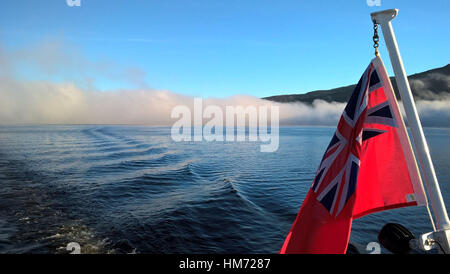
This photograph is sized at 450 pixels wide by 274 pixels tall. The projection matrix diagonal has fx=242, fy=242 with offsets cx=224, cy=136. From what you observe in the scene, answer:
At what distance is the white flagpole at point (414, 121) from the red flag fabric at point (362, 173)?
509 millimetres

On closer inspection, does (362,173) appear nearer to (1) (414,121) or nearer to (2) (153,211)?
(1) (414,121)

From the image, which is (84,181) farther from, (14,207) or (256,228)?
(256,228)

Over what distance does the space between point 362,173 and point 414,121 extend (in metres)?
1.40

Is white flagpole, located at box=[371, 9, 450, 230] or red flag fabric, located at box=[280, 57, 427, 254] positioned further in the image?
red flag fabric, located at box=[280, 57, 427, 254]

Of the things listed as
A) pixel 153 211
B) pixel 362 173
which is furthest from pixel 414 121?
pixel 153 211

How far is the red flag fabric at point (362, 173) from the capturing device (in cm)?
375

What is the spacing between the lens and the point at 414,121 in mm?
3123

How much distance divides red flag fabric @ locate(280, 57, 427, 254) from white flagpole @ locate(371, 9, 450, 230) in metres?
0.51

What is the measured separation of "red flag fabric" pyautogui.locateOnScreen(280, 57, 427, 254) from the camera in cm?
375

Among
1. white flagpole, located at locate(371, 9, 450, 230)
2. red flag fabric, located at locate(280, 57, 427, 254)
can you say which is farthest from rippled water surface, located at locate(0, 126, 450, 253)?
white flagpole, located at locate(371, 9, 450, 230)

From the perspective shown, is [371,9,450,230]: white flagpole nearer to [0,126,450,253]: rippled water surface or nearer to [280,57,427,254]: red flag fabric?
[280,57,427,254]: red flag fabric

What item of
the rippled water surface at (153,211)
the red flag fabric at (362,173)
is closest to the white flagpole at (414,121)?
the red flag fabric at (362,173)

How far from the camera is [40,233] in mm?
9086

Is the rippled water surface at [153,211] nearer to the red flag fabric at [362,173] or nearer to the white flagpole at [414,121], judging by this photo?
the red flag fabric at [362,173]
